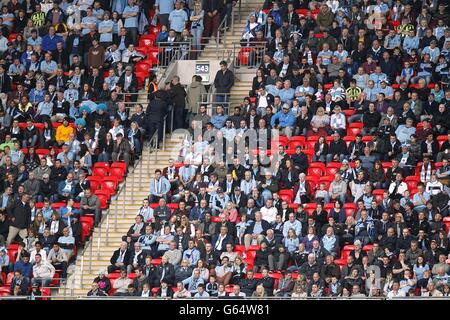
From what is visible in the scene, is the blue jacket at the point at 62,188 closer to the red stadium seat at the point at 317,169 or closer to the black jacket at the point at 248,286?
the red stadium seat at the point at 317,169

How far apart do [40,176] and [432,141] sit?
834 centimetres

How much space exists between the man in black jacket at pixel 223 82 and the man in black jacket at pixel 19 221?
17.0ft

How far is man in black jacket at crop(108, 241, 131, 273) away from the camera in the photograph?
29.9 meters

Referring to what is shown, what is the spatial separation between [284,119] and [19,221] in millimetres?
5924

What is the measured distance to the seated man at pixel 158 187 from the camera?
103ft

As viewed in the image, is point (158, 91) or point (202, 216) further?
point (158, 91)

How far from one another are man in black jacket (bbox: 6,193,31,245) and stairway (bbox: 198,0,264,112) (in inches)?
209

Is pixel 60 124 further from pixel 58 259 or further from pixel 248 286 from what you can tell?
pixel 248 286

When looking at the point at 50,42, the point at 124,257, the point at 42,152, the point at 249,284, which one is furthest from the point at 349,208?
the point at 50,42

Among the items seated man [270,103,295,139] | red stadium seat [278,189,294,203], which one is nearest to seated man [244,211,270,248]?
red stadium seat [278,189,294,203]

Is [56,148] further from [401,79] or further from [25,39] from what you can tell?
[401,79]

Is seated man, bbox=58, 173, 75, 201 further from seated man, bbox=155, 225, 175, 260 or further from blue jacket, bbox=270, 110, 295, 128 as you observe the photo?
blue jacket, bbox=270, 110, 295, 128

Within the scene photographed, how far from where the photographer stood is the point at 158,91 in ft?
109
